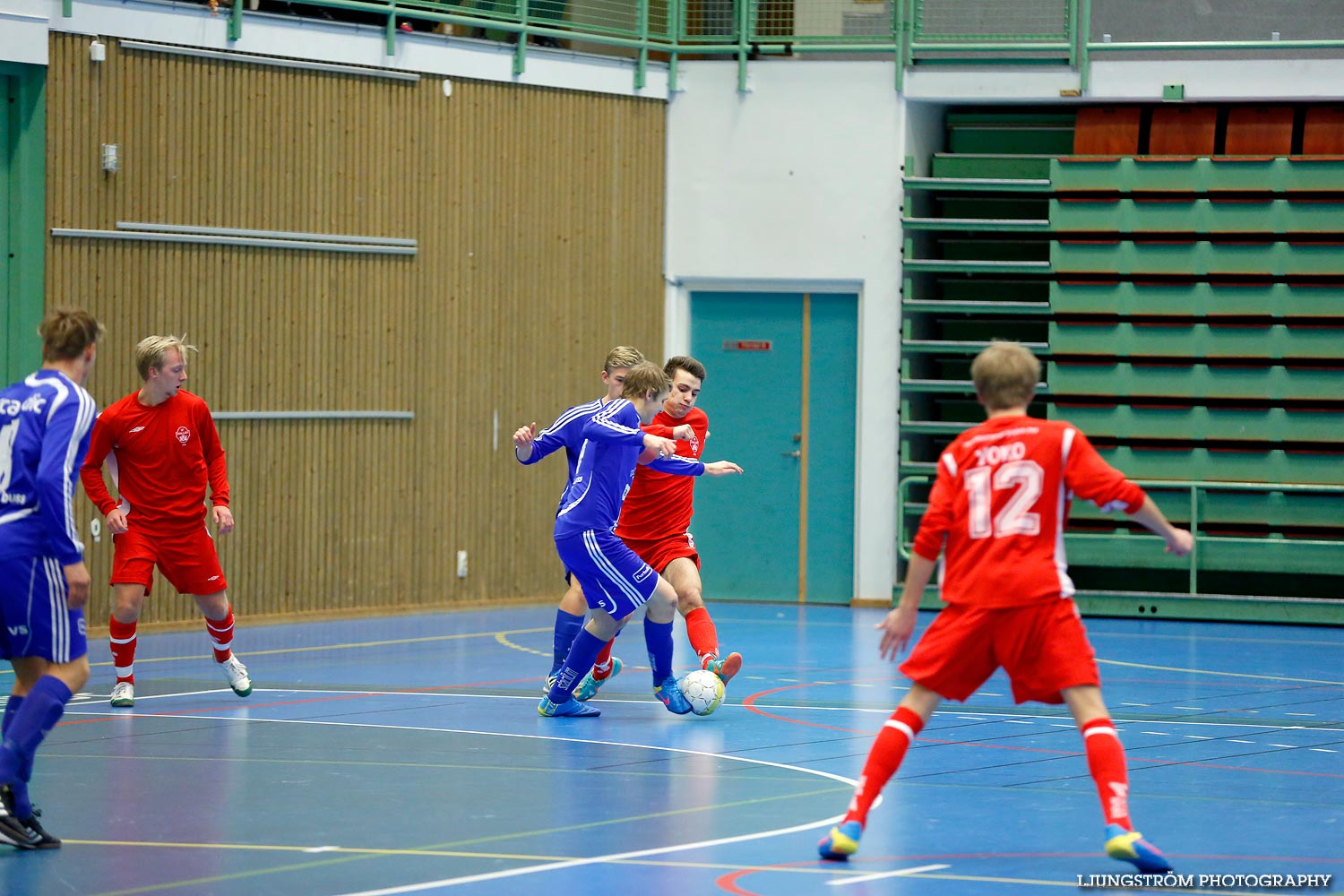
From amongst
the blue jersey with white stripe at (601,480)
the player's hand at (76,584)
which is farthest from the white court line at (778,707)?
the player's hand at (76,584)

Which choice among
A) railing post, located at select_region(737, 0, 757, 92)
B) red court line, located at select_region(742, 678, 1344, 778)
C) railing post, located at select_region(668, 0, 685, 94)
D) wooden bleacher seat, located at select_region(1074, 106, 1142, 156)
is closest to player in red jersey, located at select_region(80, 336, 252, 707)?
red court line, located at select_region(742, 678, 1344, 778)

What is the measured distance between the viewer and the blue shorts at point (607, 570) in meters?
8.73

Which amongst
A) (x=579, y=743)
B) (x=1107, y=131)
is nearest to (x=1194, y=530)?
(x=1107, y=131)

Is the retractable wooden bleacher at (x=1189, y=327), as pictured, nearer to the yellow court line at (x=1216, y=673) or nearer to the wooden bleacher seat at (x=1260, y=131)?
the wooden bleacher seat at (x=1260, y=131)

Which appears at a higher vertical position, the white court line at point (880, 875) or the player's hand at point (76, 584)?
the player's hand at point (76, 584)

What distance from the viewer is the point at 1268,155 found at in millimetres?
15570

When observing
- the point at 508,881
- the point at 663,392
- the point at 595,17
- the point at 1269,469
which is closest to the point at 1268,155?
the point at 1269,469

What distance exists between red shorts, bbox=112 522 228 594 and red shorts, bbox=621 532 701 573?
2309 millimetres

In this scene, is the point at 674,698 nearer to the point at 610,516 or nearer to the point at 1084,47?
the point at 610,516

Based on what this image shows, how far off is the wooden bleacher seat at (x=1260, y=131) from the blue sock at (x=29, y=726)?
12.5 metres

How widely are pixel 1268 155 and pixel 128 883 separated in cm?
1300

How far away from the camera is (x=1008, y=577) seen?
5609 mm

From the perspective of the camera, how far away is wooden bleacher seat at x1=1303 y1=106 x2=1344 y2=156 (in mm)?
15562

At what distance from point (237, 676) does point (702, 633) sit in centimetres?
270
